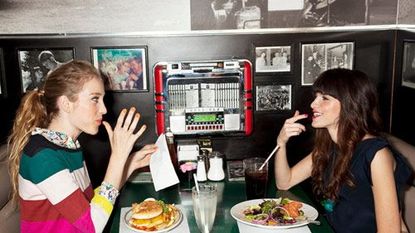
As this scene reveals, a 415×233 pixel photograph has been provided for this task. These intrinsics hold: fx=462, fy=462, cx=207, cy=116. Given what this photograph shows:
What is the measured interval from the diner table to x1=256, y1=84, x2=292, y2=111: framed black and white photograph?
706 millimetres

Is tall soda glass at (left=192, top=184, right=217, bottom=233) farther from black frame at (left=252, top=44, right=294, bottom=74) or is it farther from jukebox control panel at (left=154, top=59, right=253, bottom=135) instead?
black frame at (left=252, top=44, right=294, bottom=74)

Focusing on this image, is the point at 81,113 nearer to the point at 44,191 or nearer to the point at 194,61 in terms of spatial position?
the point at 44,191

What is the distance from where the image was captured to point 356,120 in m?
2.04

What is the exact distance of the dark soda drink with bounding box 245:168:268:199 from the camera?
216 centimetres

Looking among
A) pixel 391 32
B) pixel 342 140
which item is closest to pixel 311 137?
pixel 391 32

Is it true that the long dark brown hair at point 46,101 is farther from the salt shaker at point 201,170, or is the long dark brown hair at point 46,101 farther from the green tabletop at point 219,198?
the salt shaker at point 201,170

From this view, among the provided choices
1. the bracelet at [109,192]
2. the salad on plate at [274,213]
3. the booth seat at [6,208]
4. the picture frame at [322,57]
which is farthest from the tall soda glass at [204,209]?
the picture frame at [322,57]

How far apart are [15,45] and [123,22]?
27.0 inches

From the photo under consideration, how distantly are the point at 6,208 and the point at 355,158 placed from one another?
159cm

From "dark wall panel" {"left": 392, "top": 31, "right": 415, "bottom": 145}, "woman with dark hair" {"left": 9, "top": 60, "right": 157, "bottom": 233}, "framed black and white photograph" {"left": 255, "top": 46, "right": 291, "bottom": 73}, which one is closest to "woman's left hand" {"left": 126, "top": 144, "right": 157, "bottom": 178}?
"woman with dark hair" {"left": 9, "top": 60, "right": 157, "bottom": 233}

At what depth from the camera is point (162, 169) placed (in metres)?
2.10

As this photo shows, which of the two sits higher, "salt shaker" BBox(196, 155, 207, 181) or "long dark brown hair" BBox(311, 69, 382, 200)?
"long dark brown hair" BBox(311, 69, 382, 200)

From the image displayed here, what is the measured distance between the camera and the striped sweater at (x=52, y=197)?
1712 millimetres

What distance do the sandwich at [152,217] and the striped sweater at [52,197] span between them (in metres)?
0.12
